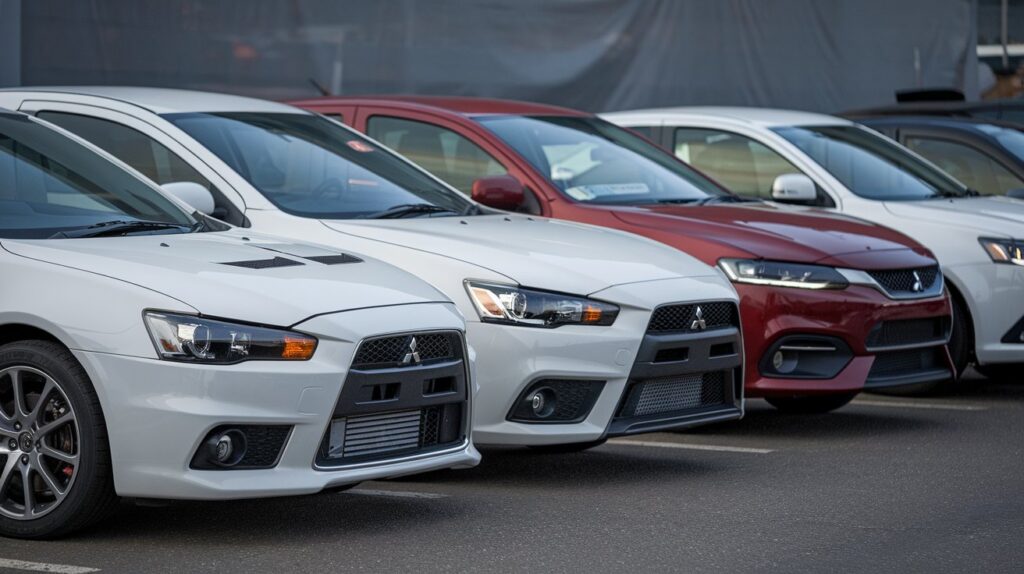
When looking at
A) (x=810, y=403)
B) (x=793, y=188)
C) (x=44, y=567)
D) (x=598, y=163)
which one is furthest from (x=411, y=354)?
(x=793, y=188)

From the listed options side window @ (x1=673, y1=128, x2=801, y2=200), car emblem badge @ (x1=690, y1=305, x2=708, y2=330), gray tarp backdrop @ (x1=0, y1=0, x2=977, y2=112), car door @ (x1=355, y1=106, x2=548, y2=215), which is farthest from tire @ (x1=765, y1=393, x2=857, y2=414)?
gray tarp backdrop @ (x1=0, y1=0, x2=977, y2=112)

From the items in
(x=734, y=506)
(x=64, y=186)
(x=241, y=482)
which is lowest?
(x=734, y=506)

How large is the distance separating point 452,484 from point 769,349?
195 cm

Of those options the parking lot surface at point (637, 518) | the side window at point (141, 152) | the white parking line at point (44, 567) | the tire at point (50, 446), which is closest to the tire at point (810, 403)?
the parking lot surface at point (637, 518)

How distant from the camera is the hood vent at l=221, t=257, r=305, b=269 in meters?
5.95

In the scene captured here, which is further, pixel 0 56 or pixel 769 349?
pixel 0 56

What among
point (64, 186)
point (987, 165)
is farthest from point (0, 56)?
point (987, 165)

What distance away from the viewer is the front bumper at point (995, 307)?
991cm

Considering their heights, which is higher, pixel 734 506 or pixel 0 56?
pixel 0 56

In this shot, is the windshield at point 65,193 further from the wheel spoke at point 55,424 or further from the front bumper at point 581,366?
the front bumper at point 581,366

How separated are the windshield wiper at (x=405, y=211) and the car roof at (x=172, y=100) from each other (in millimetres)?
965

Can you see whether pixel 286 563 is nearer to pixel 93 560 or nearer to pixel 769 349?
pixel 93 560

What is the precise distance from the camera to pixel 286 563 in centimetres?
553

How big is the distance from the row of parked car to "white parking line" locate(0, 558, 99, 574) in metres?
0.24
